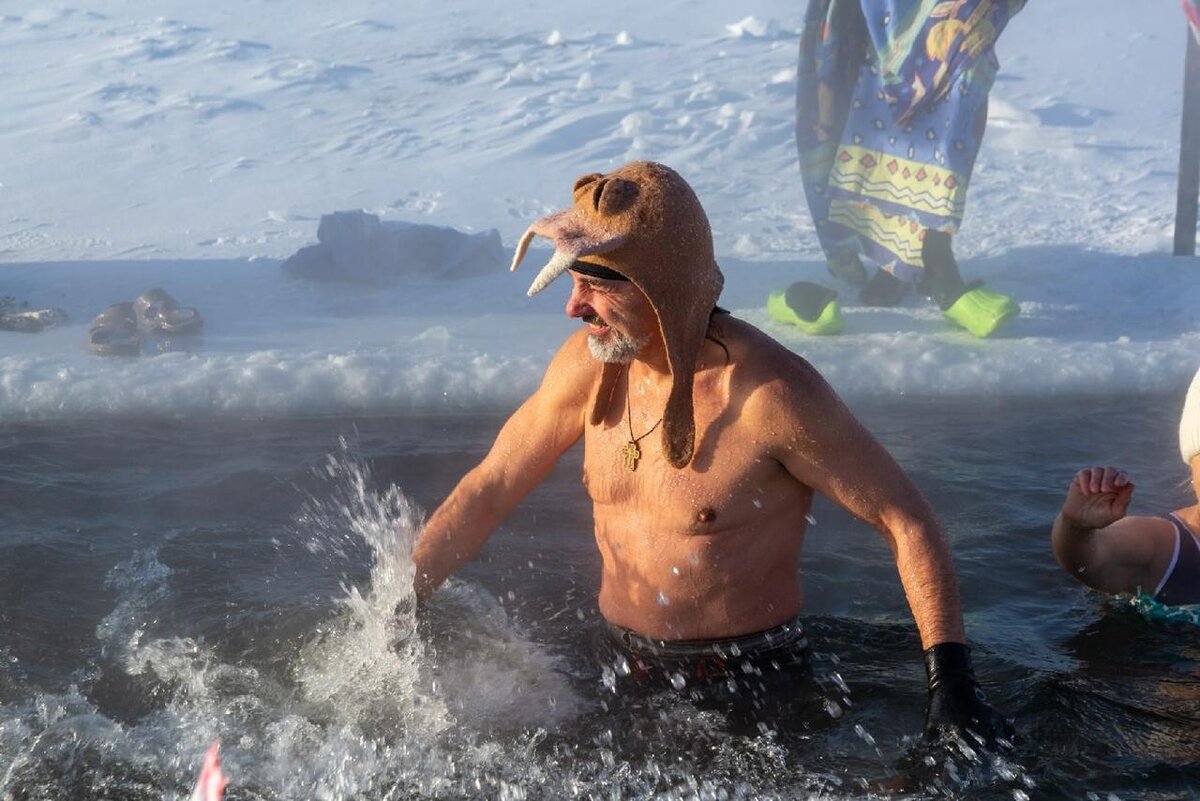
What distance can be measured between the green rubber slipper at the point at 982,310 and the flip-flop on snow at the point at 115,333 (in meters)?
3.92

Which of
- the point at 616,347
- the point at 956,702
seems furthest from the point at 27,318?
the point at 956,702

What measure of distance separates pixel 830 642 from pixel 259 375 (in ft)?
9.78

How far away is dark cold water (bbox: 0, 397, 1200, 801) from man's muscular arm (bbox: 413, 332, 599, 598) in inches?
3.9

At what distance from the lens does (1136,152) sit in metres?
8.27

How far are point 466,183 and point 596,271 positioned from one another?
5516mm

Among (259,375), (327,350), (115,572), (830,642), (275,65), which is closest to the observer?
(830,642)

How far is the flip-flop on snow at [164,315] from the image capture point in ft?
20.2

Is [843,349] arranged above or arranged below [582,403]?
below

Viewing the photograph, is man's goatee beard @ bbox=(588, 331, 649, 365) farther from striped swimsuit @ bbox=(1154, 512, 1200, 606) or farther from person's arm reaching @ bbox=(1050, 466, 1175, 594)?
striped swimsuit @ bbox=(1154, 512, 1200, 606)

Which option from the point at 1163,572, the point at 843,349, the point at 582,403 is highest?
the point at 582,403

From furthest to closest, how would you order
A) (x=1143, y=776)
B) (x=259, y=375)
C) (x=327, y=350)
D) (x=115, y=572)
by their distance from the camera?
(x=327, y=350) < (x=259, y=375) < (x=115, y=572) < (x=1143, y=776)

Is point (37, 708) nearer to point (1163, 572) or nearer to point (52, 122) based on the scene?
point (1163, 572)

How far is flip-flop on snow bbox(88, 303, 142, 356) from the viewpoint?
5.87 metres

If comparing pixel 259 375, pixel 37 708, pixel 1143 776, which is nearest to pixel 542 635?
pixel 37 708
